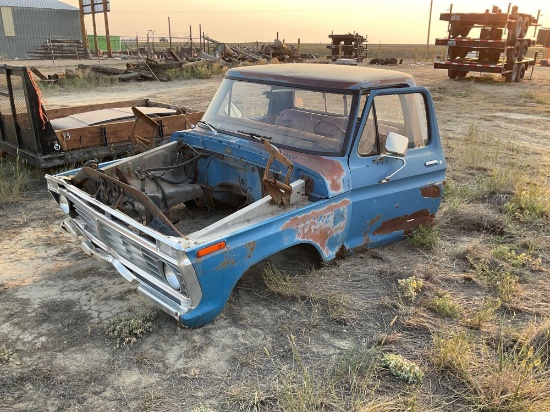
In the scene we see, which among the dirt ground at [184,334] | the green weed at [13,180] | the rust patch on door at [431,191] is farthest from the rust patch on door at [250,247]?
the green weed at [13,180]

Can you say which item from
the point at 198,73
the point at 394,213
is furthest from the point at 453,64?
the point at 394,213

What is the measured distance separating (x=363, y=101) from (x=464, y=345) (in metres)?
2.10

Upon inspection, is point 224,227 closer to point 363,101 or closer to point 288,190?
point 288,190

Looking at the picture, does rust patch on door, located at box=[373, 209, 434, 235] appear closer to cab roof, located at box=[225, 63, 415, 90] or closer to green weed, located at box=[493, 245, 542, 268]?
green weed, located at box=[493, 245, 542, 268]

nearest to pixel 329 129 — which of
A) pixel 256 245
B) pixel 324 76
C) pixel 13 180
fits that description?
pixel 324 76

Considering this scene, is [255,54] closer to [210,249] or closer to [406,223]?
[406,223]

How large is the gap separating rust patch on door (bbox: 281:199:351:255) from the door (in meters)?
0.16

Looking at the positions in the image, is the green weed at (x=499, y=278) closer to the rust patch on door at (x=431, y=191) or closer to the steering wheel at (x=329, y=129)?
the rust patch on door at (x=431, y=191)

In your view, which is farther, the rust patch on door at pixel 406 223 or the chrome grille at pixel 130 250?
the rust patch on door at pixel 406 223

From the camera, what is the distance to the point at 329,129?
4.30 meters

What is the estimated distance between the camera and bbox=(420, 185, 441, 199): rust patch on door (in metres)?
4.75

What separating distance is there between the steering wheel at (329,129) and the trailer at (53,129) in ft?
7.89

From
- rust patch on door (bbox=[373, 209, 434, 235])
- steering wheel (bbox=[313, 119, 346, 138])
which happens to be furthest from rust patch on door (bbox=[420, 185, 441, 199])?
steering wheel (bbox=[313, 119, 346, 138])

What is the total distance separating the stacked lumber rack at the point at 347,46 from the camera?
3484 cm
